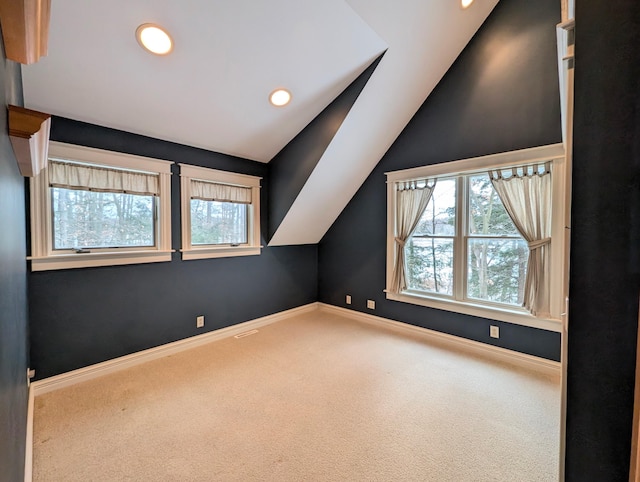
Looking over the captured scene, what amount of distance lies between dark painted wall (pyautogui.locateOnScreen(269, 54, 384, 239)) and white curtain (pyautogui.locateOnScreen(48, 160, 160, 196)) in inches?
56.2

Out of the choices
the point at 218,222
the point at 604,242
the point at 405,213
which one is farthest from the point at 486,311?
the point at 218,222

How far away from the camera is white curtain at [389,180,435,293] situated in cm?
349

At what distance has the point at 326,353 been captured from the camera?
10.3 feet

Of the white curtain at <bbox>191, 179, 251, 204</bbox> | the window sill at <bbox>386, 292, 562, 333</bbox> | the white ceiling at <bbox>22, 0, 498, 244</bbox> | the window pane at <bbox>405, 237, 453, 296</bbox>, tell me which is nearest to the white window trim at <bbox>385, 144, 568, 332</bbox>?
the window sill at <bbox>386, 292, 562, 333</bbox>

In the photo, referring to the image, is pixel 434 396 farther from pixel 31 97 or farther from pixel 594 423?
pixel 31 97

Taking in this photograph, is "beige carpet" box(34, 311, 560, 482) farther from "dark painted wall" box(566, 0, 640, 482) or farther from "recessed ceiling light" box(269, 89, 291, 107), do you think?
"recessed ceiling light" box(269, 89, 291, 107)

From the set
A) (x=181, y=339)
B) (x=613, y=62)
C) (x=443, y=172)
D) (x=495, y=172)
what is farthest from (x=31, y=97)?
(x=495, y=172)

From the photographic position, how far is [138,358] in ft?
9.42

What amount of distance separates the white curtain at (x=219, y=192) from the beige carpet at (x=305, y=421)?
71.7 inches

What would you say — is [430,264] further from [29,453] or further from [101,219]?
[29,453]

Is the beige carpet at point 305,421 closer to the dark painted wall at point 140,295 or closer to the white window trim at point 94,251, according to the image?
the dark painted wall at point 140,295

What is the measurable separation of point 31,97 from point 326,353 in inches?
135

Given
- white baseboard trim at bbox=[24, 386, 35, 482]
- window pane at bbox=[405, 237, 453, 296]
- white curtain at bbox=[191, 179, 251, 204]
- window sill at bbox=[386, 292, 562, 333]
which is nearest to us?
white baseboard trim at bbox=[24, 386, 35, 482]

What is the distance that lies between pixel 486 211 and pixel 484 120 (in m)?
0.97
